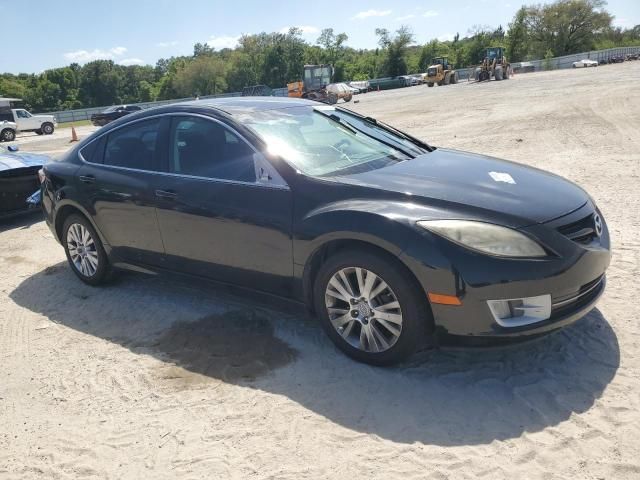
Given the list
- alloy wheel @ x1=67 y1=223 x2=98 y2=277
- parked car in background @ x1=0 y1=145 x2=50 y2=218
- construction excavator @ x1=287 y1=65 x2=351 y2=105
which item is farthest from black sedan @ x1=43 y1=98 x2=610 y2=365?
construction excavator @ x1=287 y1=65 x2=351 y2=105

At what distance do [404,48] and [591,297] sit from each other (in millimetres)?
97368

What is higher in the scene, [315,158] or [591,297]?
[315,158]

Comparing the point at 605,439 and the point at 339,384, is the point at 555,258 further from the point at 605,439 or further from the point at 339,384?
the point at 339,384

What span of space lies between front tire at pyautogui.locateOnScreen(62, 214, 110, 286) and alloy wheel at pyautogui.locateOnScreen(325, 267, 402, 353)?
8.64 ft

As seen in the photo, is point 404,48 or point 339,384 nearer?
point 339,384

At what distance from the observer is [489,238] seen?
292cm

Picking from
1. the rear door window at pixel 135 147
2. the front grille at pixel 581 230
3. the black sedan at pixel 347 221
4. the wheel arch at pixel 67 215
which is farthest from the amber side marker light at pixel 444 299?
the wheel arch at pixel 67 215

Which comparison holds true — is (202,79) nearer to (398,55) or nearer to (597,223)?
(398,55)

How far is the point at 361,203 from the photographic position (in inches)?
127

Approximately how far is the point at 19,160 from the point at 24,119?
2973 centimetres

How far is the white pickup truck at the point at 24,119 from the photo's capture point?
3183 centimetres

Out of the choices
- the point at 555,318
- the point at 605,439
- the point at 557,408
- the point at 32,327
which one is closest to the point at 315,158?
the point at 555,318

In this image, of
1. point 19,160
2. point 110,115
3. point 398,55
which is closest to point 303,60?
point 398,55

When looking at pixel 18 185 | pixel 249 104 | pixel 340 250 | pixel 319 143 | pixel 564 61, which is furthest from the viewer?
pixel 564 61
